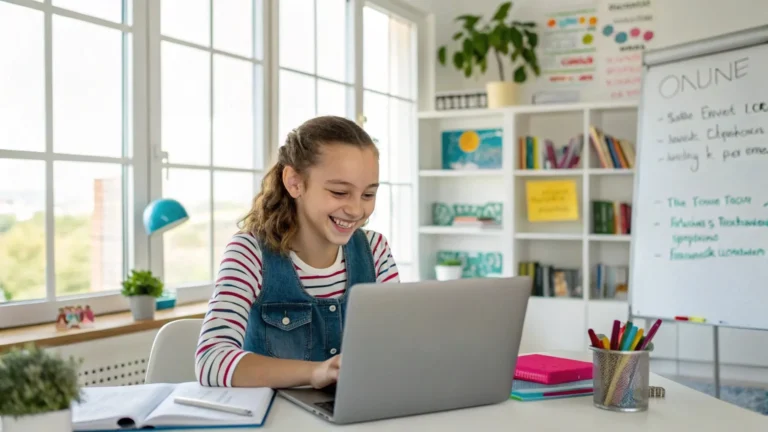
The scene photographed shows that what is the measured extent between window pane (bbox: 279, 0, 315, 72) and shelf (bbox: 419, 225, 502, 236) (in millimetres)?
1238

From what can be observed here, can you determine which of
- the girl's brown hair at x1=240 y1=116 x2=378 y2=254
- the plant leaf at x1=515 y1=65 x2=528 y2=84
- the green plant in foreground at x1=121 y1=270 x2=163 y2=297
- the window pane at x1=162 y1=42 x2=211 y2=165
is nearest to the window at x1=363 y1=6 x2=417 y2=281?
the plant leaf at x1=515 y1=65 x2=528 y2=84

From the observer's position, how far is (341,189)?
1.54 m

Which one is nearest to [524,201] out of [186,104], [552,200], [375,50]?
[552,200]

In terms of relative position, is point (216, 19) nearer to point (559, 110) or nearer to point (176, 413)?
point (559, 110)

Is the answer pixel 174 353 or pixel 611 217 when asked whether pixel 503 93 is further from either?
pixel 174 353

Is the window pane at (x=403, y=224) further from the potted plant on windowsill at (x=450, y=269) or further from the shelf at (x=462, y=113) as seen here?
the shelf at (x=462, y=113)

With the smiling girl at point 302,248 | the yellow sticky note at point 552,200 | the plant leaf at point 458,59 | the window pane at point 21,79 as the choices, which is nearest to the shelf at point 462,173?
the yellow sticky note at point 552,200

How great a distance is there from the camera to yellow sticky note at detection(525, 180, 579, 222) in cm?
414

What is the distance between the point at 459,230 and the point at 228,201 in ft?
5.25

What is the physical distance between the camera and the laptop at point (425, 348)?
3.60 feet

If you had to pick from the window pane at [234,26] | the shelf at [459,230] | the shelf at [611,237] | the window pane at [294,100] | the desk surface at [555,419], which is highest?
the window pane at [234,26]

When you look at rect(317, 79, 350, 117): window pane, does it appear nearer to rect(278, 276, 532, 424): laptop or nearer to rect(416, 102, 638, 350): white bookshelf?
rect(416, 102, 638, 350): white bookshelf

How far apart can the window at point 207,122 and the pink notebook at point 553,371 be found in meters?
1.70

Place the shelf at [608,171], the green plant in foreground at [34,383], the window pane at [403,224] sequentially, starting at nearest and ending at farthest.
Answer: the green plant in foreground at [34,383], the shelf at [608,171], the window pane at [403,224]
